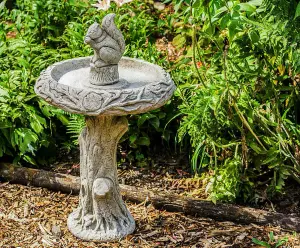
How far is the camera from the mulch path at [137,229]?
4973 mm

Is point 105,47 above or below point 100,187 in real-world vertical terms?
above

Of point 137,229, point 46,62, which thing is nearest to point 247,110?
point 137,229

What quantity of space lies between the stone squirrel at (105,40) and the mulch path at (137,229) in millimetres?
1290

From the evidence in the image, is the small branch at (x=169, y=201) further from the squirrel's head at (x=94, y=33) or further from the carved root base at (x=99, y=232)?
the squirrel's head at (x=94, y=33)

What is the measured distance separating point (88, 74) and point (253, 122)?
140cm

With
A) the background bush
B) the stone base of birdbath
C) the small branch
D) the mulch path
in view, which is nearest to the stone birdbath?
the stone base of birdbath

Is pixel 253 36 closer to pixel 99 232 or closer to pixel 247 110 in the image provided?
pixel 247 110

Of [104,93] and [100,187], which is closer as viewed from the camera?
[104,93]

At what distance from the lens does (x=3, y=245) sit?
495 centimetres

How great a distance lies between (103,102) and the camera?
4262mm

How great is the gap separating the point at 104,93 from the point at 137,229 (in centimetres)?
128

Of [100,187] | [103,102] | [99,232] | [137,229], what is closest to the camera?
[103,102]

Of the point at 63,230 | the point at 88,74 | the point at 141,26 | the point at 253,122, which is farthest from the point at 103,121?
the point at 141,26

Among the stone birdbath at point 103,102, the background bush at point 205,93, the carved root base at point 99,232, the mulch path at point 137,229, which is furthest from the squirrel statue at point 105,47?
the mulch path at point 137,229
